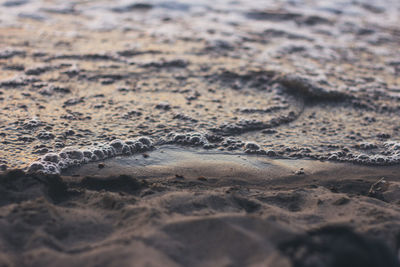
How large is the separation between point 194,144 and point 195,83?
1.22m

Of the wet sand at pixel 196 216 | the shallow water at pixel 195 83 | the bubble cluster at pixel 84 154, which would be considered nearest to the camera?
the wet sand at pixel 196 216

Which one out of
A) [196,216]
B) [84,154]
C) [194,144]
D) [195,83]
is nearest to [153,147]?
[194,144]

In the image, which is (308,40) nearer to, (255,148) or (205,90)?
(205,90)

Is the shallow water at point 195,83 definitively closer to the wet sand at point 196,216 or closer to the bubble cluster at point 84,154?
the bubble cluster at point 84,154

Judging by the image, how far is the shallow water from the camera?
9.31 ft

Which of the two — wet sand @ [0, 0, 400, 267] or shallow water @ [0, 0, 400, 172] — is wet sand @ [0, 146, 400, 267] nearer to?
wet sand @ [0, 0, 400, 267]

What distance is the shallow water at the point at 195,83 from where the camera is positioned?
284cm

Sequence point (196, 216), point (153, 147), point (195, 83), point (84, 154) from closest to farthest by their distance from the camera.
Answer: point (196, 216)
point (84, 154)
point (153, 147)
point (195, 83)

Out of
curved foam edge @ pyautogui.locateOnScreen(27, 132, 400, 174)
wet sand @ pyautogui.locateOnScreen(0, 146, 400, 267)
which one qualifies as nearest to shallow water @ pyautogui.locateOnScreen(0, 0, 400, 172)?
curved foam edge @ pyautogui.locateOnScreen(27, 132, 400, 174)

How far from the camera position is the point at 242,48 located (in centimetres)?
496

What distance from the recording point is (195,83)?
384 centimetres

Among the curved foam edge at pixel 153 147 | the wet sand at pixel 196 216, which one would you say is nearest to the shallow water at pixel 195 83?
the curved foam edge at pixel 153 147

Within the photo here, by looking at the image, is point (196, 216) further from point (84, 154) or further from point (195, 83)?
point (195, 83)

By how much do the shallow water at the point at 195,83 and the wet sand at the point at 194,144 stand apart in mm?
21
